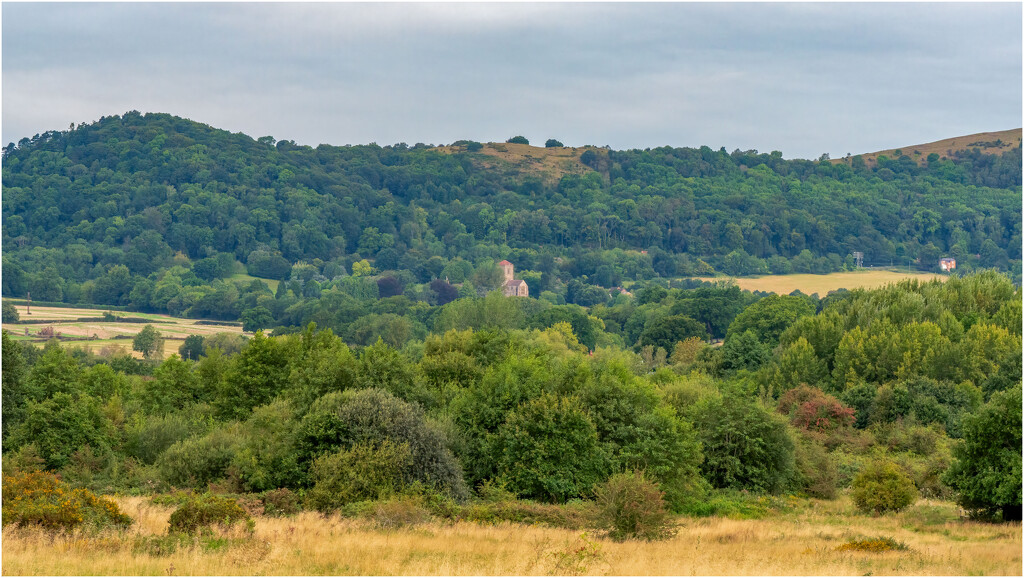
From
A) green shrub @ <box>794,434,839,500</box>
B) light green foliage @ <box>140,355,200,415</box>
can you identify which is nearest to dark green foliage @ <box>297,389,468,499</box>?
green shrub @ <box>794,434,839,500</box>

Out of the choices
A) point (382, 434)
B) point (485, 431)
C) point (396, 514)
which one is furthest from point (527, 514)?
point (485, 431)

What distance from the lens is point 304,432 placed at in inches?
1260

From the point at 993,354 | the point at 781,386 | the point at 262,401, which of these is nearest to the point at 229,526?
the point at 262,401

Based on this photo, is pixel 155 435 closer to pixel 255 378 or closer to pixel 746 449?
pixel 255 378

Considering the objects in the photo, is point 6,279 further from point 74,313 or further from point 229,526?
point 229,526

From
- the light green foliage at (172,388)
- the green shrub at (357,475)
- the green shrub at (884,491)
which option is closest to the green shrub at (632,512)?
the green shrub at (357,475)

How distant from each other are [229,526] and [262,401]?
25.2 m

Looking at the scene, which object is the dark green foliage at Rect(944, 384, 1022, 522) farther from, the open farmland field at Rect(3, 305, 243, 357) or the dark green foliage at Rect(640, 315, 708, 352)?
the open farmland field at Rect(3, 305, 243, 357)

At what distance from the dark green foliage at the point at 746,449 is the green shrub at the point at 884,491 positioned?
521 centimetres

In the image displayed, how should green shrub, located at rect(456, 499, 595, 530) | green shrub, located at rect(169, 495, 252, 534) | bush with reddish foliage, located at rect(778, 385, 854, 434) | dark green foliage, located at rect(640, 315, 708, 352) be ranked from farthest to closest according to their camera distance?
dark green foliage, located at rect(640, 315, 708, 352)
bush with reddish foliage, located at rect(778, 385, 854, 434)
green shrub, located at rect(456, 499, 595, 530)
green shrub, located at rect(169, 495, 252, 534)

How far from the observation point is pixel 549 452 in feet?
112

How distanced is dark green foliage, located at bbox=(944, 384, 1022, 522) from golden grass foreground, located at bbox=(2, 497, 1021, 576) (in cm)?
185

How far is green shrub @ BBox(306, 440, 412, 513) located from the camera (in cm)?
2959

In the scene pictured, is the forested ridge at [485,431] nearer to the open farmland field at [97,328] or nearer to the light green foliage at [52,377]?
the light green foliage at [52,377]
